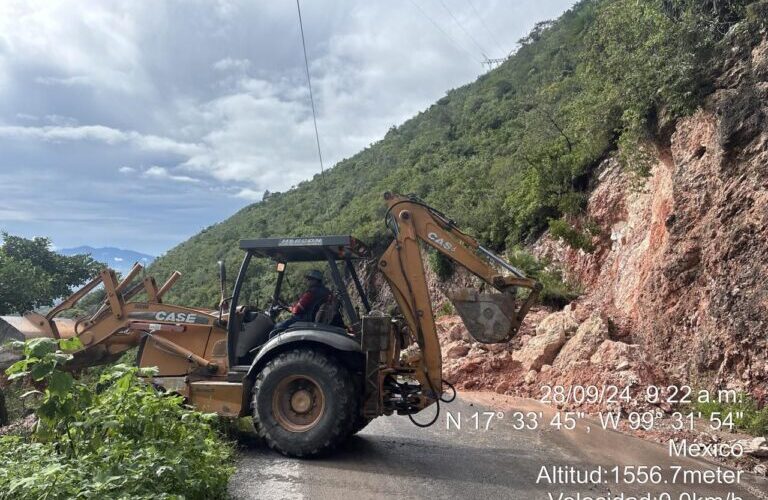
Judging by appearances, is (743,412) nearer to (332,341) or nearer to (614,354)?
(614,354)

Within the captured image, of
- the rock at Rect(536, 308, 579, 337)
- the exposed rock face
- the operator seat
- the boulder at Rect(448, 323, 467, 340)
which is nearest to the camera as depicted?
the operator seat

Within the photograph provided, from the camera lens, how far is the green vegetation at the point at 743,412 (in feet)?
24.1

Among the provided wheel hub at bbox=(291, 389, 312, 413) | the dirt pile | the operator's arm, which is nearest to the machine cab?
the operator's arm

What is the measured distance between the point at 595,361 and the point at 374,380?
527 centimetres

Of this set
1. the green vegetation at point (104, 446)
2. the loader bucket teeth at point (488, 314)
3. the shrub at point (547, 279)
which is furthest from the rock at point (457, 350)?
the green vegetation at point (104, 446)

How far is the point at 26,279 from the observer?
60.2 ft

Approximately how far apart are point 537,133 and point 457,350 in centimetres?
965

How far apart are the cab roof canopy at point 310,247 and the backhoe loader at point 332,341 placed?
0.01 metres

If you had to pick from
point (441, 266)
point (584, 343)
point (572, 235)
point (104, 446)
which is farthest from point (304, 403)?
point (441, 266)

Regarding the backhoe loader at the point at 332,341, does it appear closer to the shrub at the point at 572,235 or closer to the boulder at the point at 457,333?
the boulder at the point at 457,333

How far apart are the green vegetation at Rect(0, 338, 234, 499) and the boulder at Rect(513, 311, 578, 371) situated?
7.93 metres

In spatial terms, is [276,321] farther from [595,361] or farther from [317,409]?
[595,361]

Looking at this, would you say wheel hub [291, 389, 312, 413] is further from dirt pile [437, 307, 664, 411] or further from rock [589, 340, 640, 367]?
rock [589, 340, 640, 367]

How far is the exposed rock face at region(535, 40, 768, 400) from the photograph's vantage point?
8367 mm
